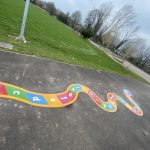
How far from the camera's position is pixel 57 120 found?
16.6ft

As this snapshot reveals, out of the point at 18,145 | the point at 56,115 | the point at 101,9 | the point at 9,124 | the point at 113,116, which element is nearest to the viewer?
the point at 18,145

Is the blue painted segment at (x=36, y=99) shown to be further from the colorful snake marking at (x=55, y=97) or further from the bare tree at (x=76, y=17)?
the bare tree at (x=76, y=17)

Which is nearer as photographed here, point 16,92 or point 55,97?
point 16,92

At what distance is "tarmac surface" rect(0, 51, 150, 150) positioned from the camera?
4.15 meters

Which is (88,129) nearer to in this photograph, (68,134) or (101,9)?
(68,134)

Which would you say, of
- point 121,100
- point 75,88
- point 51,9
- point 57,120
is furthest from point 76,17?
point 57,120

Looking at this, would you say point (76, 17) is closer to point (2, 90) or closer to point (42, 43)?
point (42, 43)

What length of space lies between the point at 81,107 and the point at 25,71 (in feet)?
8.91

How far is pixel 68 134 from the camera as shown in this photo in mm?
4797

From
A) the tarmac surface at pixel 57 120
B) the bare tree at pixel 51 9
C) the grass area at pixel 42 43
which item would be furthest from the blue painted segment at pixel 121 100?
the bare tree at pixel 51 9

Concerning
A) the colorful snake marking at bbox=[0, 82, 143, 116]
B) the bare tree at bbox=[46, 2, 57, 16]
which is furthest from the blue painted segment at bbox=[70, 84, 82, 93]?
the bare tree at bbox=[46, 2, 57, 16]

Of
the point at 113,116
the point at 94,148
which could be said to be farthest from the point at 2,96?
the point at 113,116

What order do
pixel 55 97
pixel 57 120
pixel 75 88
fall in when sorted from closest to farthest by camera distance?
1. pixel 57 120
2. pixel 55 97
3. pixel 75 88

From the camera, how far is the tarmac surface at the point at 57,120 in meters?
4.15
